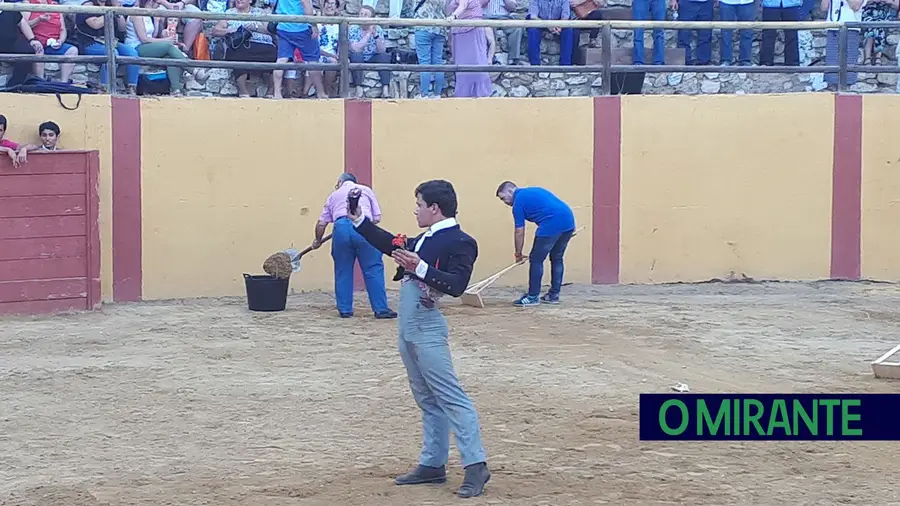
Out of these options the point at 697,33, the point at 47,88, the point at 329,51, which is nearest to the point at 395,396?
the point at 47,88

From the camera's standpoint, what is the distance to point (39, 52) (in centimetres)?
1330

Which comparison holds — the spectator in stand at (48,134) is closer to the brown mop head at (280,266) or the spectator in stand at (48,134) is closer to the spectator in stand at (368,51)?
the brown mop head at (280,266)

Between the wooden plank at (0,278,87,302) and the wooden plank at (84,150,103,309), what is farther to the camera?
the wooden plank at (84,150,103,309)

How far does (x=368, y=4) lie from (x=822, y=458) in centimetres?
1001

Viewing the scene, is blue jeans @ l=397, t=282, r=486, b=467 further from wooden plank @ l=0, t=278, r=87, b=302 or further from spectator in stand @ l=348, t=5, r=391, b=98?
spectator in stand @ l=348, t=5, r=391, b=98

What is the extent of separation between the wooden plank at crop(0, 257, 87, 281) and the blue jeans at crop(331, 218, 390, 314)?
2.46 meters

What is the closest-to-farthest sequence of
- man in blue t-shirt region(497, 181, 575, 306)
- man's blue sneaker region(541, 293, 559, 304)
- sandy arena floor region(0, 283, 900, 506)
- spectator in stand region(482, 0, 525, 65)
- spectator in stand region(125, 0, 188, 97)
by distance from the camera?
1. sandy arena floor region(0, 283, 900, 506)
2. man in blue t-shirt region(497, 181, 575, 306)
3. man's blue sneaker region(541, 293, 559, 304)
4. spectator in stand region(125, 0, 188, 97)
5. spectator in stand region(482, 0, 525, 65)

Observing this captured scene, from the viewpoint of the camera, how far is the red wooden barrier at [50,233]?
41.3ft

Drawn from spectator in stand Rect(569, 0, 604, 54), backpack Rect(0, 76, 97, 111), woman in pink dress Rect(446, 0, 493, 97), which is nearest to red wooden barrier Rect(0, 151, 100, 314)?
backpack Rect(0, 76, 97, 111)

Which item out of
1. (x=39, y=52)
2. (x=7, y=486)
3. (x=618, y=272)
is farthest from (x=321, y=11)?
(x=7, y=486)

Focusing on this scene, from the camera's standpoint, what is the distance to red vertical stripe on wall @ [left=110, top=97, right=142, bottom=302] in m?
13.4

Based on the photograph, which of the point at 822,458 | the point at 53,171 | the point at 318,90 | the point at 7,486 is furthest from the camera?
the point at 318,90

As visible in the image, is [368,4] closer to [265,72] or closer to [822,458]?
[265,72]

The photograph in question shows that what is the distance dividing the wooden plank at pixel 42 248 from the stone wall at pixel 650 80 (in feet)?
8.85
